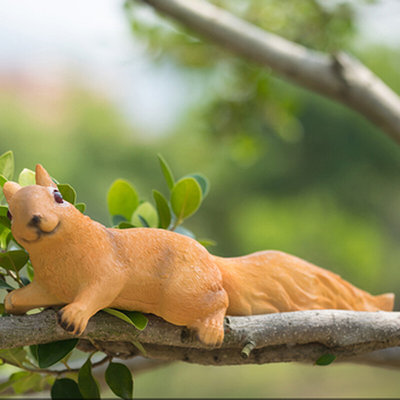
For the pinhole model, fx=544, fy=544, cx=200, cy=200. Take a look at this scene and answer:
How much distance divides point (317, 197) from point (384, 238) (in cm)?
49

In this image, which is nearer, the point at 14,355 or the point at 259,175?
the point at 14,355

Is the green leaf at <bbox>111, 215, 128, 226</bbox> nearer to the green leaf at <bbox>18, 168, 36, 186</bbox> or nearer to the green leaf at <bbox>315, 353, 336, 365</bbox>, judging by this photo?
the green leaf at <bbox>18, 168, 36, 186</bbox>

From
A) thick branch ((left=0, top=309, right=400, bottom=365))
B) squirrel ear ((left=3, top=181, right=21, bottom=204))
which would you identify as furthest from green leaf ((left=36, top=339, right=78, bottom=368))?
squirrel ear ((left=3, top=181, right=21, bottom=204))

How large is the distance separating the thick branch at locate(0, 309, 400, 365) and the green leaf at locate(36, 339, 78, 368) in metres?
0.02

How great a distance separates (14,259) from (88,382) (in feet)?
0.44

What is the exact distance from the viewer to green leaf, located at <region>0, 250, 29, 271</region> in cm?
45

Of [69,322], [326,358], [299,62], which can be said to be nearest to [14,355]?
[69,322]

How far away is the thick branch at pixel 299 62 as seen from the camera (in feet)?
2.69

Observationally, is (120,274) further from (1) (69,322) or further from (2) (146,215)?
(2) (146,215)

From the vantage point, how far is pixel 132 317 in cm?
42

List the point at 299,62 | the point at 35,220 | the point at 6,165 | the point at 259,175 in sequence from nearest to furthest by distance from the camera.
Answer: the point at 35,220 → the point at 6,165 → the point at 299,62 → the point at 259,175

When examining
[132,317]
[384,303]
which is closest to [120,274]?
[132,317]

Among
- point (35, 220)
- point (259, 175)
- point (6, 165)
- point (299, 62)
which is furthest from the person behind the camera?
point (259, 175)

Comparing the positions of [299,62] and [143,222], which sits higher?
[299,62]
